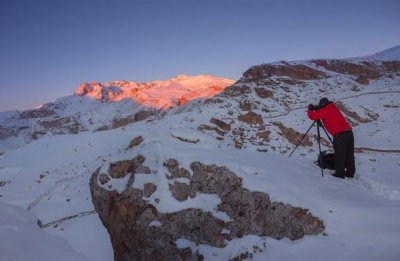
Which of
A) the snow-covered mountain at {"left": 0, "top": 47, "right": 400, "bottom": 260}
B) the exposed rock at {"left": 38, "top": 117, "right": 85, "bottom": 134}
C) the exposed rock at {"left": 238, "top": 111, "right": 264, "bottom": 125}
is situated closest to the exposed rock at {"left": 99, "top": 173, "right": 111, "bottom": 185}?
the snow-covered mountain at {"left": 0, "top": 47, "right": 400, "bottom": 260}

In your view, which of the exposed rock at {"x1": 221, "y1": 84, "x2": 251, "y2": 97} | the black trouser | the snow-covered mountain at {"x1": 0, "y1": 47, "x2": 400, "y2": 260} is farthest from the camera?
the exposed rock at {"x1": 221, "y1": 84, "x2": 251, "y2": 97}

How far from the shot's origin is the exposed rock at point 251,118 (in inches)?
1096

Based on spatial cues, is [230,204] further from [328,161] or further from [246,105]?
[246,105]

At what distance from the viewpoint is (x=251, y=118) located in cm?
2833

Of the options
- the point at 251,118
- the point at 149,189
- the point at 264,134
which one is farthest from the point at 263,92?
the point at 149,189

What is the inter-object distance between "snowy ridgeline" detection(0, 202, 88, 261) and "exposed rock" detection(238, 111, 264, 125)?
22.5 m

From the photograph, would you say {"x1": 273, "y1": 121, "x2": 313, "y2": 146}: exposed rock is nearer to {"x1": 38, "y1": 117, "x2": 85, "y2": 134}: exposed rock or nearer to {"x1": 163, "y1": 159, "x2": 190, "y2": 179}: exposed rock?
{"x1": 163, "y1": 159, "x2": 190, "y2": 179}: exposed rock

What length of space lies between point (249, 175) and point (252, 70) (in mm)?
45775

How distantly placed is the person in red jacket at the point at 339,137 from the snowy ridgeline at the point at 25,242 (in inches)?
321

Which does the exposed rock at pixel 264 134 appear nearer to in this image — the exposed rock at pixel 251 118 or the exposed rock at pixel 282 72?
the exposed rock at pixel 251 118

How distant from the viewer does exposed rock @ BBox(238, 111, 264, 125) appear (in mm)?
27844

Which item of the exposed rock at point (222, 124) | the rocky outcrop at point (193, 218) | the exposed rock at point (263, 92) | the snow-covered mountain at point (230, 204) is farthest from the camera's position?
the exposed rock at point (263, 92)

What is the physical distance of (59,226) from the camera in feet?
60.4

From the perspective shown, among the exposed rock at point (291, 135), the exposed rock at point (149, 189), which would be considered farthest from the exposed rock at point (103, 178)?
the exposed rock at point (291, 135)
